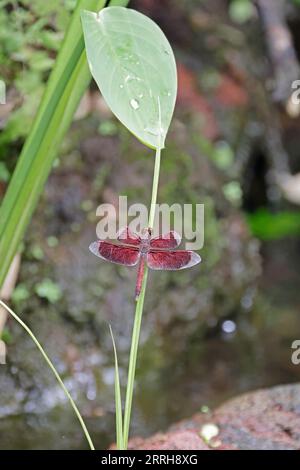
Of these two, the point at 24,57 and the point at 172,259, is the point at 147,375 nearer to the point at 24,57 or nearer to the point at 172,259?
the point at 24,57

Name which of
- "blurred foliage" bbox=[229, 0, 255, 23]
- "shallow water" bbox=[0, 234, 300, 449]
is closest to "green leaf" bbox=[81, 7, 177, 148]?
"shallow water" bbox=[0, 234, 300, 449]

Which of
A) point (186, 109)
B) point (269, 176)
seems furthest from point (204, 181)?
point (269, 176)

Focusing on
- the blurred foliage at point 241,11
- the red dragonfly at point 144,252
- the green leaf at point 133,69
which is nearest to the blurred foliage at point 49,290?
the red dragonfly at point 144,252

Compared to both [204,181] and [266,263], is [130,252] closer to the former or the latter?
[204,181]

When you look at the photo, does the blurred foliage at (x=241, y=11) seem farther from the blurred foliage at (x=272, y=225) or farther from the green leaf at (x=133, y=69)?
the green leaf at (x=133, y=69)

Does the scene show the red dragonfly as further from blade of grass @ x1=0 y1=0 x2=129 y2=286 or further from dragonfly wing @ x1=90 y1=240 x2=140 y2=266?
blade of grass @ x1=0 y1=0 x2=129 y2=286

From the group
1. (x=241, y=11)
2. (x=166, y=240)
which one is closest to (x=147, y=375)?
(x=166, y=240)
